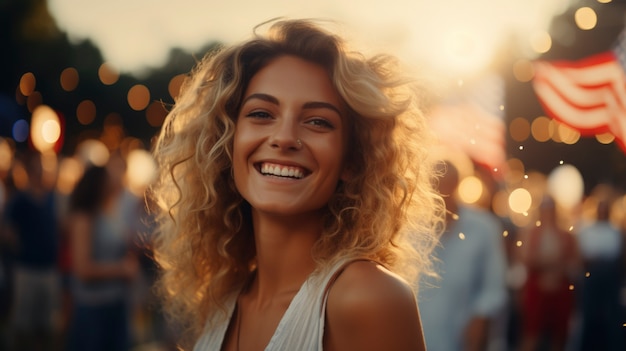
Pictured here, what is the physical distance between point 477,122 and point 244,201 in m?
3.83

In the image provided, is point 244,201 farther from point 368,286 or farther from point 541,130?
point 541,130

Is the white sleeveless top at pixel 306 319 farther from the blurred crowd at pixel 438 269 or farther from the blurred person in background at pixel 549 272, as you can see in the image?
the blurred person in background at pixel 549 272

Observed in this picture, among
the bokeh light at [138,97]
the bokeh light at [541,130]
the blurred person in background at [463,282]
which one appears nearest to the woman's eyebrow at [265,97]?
the bokeh light at [541,130]

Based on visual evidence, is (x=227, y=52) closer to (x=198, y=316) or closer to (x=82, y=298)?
(x=198, y=316)

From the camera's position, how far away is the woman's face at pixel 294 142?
9.55 ft

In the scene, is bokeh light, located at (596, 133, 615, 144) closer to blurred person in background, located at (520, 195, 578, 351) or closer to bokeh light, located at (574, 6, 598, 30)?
bokeh light, located at (574, 6, 598, 30)

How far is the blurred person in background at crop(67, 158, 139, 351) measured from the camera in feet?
26.3

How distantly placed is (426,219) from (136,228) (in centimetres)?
849

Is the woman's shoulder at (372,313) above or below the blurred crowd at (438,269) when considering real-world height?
above

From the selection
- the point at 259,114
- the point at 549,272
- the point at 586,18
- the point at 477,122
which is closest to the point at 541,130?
the point at 586,18

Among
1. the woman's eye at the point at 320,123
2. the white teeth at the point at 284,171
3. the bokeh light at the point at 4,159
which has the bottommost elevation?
the bokeh light at the point at 4,159

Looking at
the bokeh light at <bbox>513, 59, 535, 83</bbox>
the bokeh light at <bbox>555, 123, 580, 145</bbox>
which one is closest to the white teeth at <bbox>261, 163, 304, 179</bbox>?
the bokeh light at <bbox>555, 123, 580, 145</bbox>

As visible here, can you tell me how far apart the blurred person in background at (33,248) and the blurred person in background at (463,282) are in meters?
5.80

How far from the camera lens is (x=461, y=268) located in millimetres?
6051
